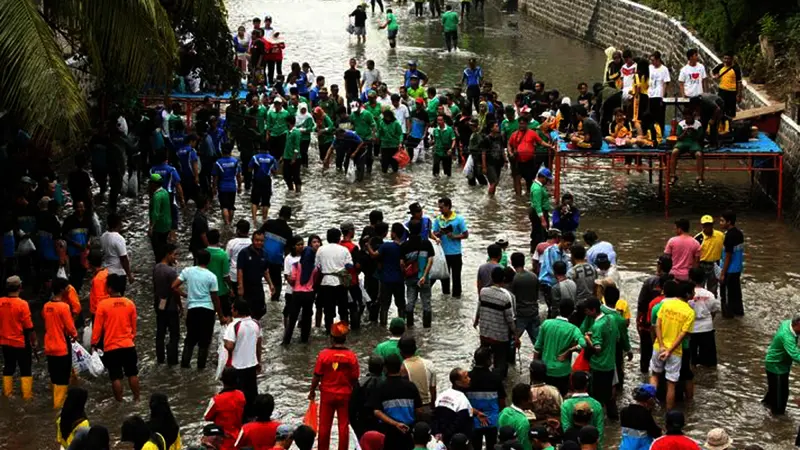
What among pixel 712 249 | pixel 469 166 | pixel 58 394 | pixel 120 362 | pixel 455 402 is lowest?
pixel 58 394

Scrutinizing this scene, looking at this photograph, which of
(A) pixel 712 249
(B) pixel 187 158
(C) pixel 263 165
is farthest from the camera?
(B) pixel 187 158

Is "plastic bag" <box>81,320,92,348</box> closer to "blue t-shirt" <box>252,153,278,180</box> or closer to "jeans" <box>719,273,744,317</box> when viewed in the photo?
"blue t-shirt" <box>252,153,278,180</box>

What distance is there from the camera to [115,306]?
→ 1530 centimetres

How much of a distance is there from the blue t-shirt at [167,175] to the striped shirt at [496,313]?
7.07m

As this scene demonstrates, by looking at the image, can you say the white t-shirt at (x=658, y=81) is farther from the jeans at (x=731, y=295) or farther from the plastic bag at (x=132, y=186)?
the plastic bag at (x=132, y=186)

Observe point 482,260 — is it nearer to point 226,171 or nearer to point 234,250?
point 226,171

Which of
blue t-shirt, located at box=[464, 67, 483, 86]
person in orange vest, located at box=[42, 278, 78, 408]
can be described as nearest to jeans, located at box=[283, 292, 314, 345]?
person in orange vest, located at box=[42, 278, 78, 408]

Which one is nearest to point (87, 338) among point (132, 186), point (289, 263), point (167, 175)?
point (289, 263)

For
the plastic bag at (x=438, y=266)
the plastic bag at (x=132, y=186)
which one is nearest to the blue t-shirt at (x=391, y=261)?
the plastic bag at (x=438, y=266)

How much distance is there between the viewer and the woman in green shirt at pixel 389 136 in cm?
2586

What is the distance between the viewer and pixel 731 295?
60.1ft

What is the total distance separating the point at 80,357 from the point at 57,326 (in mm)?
609

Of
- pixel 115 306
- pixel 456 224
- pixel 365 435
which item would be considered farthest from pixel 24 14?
pixel 365 435

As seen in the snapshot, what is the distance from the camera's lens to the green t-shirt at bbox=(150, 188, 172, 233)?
2014cm
